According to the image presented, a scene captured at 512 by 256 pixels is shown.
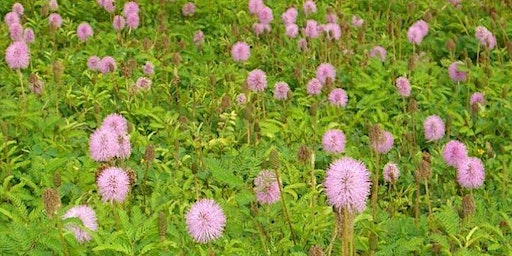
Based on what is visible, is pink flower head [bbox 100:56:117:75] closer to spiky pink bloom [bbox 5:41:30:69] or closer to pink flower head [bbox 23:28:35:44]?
spiky pink bloom [bbox 5:41:30:69]

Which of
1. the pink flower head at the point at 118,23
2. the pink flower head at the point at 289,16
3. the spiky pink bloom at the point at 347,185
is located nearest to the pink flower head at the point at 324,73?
the pink flower head at the point at 289,16

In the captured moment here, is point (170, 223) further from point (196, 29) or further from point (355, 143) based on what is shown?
point (196, 29)

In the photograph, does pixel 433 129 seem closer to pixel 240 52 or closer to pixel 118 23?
pixel 240 52

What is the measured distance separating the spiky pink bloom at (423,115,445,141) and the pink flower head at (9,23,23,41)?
3.08 metres

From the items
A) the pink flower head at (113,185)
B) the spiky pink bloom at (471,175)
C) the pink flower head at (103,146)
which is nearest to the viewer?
the pink flower head at (113,185)

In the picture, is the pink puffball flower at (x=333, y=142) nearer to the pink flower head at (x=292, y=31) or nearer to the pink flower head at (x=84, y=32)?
the pink flower head at (x=292, y=31)

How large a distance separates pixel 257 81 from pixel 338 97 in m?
0.58

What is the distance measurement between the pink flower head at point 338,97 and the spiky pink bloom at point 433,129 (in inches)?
25.3

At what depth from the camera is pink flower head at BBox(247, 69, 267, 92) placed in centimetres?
522

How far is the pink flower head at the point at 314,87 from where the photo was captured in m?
5.37

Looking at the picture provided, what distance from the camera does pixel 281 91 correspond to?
535 cm

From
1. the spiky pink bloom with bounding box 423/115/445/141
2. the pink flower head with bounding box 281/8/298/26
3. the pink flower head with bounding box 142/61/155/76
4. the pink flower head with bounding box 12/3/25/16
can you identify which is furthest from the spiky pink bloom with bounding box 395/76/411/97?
the pink flower head with bounding box 12/3/25/16

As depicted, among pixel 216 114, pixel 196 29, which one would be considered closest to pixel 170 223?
pixel 216 114

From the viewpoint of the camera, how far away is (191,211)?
3037 millimetres
